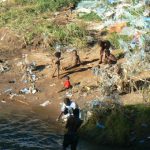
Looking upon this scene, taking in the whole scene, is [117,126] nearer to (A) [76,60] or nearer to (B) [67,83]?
(B) [67,83]

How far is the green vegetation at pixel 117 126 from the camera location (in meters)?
16.3

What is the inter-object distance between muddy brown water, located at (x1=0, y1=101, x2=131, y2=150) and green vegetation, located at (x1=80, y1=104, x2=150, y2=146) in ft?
1.45

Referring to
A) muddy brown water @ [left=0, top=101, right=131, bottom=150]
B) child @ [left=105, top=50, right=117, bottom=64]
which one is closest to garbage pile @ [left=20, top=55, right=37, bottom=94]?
muddy brown water @ [left=0, top=101, right=131, bottom=150]

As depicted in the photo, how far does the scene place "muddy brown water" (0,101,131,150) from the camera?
639 inches

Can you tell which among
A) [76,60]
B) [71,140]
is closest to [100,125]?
[71,140]

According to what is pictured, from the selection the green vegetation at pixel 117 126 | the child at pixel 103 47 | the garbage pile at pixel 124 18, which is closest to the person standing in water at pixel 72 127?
the green vegetation at pixel 117 126

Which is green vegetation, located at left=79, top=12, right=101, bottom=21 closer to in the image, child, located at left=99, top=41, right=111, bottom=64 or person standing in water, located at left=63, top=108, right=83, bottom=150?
child, located at left=99, top=41, right=111, bottom=64

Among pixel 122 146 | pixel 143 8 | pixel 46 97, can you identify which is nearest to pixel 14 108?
pixel 46 97

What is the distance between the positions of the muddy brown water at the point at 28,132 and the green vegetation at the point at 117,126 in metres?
0.44

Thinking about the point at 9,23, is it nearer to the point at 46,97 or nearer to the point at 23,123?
the point at 46,97

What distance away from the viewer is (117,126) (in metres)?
16.5

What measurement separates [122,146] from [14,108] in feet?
19.5

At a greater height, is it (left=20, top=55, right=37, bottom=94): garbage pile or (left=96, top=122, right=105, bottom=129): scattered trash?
(left=20, top=55, right=37, bottom=94): garbage pile

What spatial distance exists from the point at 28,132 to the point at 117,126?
3.09m
